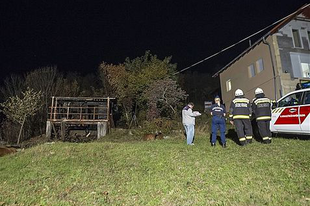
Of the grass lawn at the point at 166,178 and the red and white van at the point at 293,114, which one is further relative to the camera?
the red and white van at the point at 293,114

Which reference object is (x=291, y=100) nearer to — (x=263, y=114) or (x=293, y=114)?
(x=293, y=114)

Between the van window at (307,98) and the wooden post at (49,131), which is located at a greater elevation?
the van window at (307,98)

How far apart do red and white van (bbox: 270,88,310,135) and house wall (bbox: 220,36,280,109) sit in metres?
7.69

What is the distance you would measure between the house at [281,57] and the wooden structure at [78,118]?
1225 cm

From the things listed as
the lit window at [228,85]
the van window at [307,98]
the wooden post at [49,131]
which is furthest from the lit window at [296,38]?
the wooden post at [49,131]

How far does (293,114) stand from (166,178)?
17.0 feet

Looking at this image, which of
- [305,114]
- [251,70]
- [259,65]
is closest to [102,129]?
[251,70]

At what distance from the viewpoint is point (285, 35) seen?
50.7ft

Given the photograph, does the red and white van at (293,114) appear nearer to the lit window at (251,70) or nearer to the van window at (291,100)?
the van window at (291,100)

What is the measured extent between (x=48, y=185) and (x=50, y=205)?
98 cm

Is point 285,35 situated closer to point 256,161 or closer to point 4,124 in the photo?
point 256,161

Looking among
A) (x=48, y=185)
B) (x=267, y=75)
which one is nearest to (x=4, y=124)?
(x=48, y=185)

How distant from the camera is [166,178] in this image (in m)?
4.45

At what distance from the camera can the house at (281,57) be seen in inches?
571
